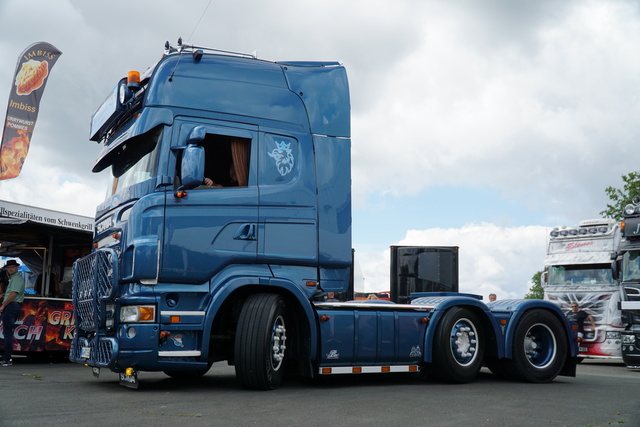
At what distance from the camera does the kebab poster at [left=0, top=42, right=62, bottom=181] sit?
18.6 meters

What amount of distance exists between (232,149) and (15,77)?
43.6ft

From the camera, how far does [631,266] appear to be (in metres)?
16.5

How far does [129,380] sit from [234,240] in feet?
6.44

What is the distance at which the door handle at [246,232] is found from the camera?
8.12 meters

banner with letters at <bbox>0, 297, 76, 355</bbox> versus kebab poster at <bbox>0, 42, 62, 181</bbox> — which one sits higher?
kebab poster at <bbox>0, 42, 62, 181</bbox>

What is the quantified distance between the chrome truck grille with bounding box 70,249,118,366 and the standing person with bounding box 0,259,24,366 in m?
3.74

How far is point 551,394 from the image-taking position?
8664 mm

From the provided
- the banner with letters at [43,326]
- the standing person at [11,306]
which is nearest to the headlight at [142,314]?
the standing person at [11,306]

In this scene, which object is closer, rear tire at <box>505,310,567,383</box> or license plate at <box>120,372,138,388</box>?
license plate at <box>120,372,138,388</box>

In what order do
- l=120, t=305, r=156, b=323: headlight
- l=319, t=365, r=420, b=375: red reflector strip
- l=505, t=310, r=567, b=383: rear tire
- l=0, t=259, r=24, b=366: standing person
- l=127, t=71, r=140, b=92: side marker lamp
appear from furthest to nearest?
l=0, t=259, r=24, b=366: standing person < l=505, t=310, r=567, b=383: rear tire < l=319, t=365, r=420, b=375: red reflector strip < l=127, t=71, r=140, b=92: side marker lamp < l=120, t=305, r=156, b=323: headlight

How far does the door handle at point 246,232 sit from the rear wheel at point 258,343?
693mm

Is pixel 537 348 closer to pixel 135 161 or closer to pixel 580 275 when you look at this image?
pixel 135 161

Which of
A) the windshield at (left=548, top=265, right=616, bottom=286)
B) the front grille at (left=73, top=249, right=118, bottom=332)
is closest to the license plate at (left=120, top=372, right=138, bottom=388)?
the front grille at (left=73, top=249, right=118, bottom=332)

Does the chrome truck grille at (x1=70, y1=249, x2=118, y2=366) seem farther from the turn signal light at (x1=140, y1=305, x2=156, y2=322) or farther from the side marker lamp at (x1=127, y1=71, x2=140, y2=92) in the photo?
the side marker lamp at (x1=127, y1=71, x2=140, y2=92)
